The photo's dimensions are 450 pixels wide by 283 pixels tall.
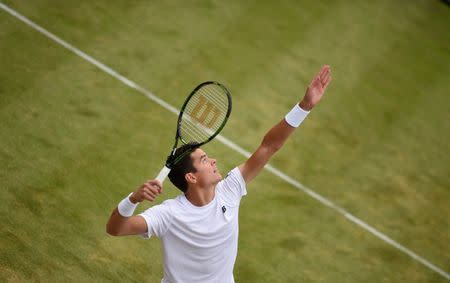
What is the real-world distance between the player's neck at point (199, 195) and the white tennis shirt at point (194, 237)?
0.11 feet

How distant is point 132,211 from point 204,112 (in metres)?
1.44

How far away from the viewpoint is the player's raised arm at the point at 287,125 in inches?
221

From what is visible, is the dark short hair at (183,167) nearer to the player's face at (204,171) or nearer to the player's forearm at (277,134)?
the player's face at (204,171)

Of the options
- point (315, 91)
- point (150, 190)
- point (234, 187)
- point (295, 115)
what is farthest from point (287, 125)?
point (150, 190)

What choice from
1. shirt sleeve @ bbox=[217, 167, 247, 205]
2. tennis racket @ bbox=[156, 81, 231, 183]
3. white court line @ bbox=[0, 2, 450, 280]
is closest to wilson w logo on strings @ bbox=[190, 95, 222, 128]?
tennis racket @ bbox=[156, 81, 231, 183]

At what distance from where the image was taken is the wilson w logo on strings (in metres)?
5.88

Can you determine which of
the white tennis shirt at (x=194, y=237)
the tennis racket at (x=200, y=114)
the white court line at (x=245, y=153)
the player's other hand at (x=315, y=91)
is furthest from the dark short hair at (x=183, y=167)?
the white court line at (x=245, y=153)

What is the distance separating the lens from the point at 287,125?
5.63 m

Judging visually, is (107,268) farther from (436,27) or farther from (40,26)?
(436,27)

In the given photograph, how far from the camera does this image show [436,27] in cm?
1232

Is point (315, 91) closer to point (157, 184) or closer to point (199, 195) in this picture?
point (199, 195)

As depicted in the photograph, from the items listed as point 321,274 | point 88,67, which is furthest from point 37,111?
point 321,274

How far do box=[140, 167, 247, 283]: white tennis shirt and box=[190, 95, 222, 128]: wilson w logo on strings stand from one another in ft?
2.36

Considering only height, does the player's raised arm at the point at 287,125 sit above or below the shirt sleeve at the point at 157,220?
above
